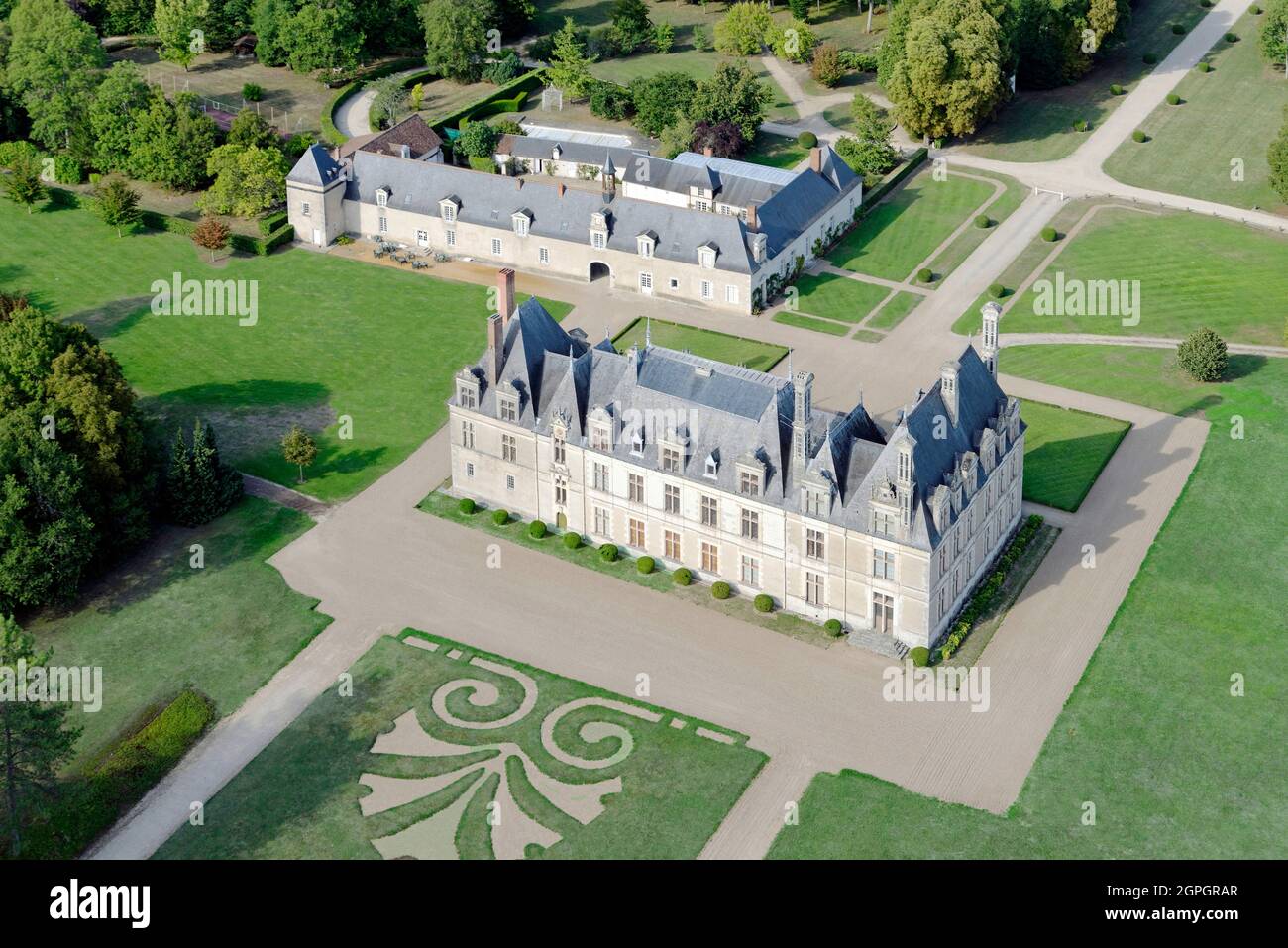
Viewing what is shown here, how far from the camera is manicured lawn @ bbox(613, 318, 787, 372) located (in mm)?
123312

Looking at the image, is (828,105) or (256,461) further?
(828,105)

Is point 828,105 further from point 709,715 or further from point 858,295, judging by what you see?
point 709,715

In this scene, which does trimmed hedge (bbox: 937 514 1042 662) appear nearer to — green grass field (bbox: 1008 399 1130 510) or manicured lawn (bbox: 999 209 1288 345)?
green grass field (bbox: 1008 399 1130 510)

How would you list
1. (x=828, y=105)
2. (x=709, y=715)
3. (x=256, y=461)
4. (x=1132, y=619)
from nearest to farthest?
(x=709, y=715), (x=1132, y=619), (x=256, y=461), (x=828, y=105)

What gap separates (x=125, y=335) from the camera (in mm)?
126812

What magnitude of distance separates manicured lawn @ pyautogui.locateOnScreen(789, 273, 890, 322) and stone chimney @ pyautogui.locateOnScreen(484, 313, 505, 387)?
1370 inches

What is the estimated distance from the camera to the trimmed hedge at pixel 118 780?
3191 inches

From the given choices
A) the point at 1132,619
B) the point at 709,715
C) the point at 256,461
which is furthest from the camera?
the point at 256,461

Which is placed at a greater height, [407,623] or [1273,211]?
[1273,211]

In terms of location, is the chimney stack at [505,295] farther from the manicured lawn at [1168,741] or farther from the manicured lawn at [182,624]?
the manicured lawn at [1168,741]

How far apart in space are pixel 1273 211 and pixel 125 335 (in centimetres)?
9555

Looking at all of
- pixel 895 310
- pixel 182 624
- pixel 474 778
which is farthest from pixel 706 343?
pixel 474 778

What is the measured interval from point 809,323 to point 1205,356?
1147 inches

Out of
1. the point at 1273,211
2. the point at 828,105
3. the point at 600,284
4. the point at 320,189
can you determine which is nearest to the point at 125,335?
the point at 320,189
